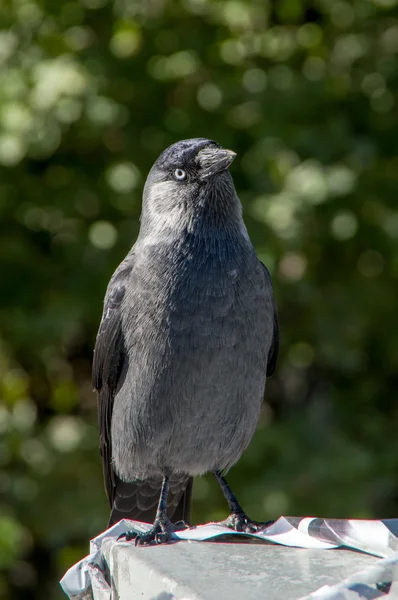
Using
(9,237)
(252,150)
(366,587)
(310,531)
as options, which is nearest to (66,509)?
(9,237)

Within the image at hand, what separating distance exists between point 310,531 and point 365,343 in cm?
412

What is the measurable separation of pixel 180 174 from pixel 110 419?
116 centimetres

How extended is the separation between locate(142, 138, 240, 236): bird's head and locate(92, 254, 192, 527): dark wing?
27 cm

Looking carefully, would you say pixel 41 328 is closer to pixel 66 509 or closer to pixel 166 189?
pixel 66 509

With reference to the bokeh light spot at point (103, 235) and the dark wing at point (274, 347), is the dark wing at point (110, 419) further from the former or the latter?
the bokeh light spot at point (103, 235)

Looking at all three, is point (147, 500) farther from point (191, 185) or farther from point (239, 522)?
point (191, 185)

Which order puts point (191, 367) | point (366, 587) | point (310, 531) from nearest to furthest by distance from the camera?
point (366, 587)
point (310, 531)
point (191, 367)

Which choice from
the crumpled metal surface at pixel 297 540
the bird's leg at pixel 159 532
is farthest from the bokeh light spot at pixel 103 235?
the crumpled metal surface at pixel 297 540

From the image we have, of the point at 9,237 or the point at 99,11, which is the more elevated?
the point at 99,11

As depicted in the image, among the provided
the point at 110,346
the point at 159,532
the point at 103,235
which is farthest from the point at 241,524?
the point at 103,235

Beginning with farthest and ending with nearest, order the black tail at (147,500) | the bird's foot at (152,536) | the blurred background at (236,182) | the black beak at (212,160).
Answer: the blurred background at (236,182), the black tail at (147,500), the black beak at (212,160), the bird's foot at (152,536)

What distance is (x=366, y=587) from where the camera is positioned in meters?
2.02

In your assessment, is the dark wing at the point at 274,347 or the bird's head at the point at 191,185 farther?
the dark wing at the point at 274,347

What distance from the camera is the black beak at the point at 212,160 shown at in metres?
3.61
